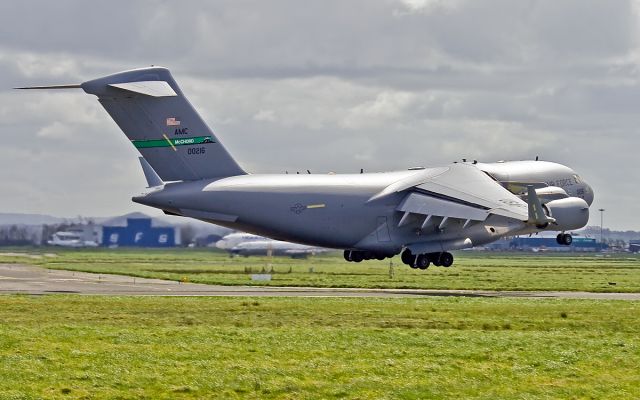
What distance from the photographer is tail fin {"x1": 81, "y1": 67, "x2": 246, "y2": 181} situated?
45.9 meters

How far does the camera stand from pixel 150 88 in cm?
4644

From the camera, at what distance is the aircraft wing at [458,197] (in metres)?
48.6

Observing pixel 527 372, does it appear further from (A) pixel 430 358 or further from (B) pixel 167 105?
(B) pixel 167 105

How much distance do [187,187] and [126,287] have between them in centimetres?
570

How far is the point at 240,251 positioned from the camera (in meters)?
119

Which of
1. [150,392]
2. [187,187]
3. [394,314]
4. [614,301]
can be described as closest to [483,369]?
[150,392]

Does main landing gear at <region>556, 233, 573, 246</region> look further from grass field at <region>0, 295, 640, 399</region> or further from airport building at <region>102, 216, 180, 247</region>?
airport building at <region>102, 216, 180, 247</region>

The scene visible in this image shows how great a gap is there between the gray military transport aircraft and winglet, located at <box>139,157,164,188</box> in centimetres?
5

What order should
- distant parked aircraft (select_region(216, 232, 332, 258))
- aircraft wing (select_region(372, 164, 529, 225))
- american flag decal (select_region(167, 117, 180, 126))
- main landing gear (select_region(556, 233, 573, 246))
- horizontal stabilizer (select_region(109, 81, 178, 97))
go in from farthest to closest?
distant parked aircraft (select_region(216, 232, 332, 258))
main landing gear (select_region(556, 233, 573, 246))
aircraft wing (select_region(372, 164, 529, 225))
american flag decal (select_region(167, 117, 180, 126))
horizontal stabilizer (select_region(109, 81, 178, 97))

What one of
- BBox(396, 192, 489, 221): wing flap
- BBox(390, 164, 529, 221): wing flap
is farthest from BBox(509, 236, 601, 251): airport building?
BBox(396, 192, 489, 221): wing flap

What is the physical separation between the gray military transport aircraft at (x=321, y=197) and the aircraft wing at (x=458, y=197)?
45 mm

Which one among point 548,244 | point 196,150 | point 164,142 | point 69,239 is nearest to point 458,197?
point 196,150

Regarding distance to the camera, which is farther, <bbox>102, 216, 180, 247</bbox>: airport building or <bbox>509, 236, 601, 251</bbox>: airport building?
<bbox>509, 236, 601, 251</bbox>: airport building

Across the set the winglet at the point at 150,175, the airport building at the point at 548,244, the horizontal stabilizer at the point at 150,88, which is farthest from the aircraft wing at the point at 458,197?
the airport building at the point at 548,244
